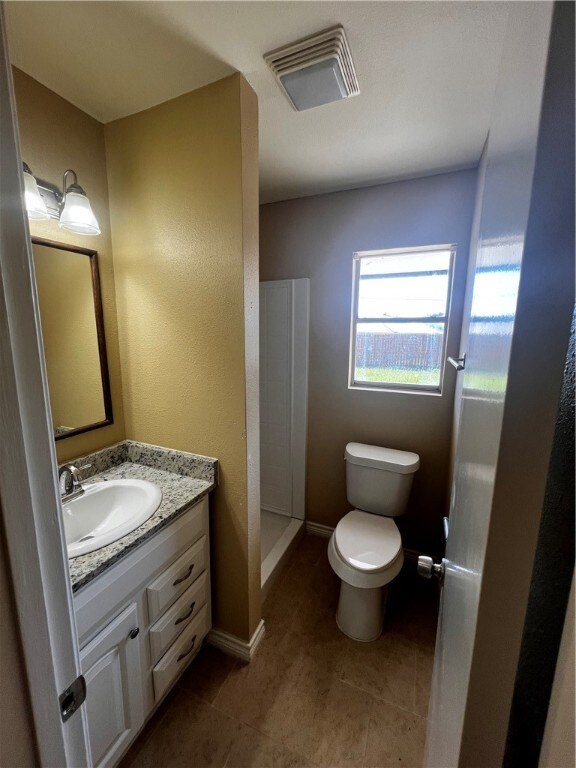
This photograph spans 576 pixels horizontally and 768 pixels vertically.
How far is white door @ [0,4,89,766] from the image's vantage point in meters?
0.39

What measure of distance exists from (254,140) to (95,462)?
1.51 meters

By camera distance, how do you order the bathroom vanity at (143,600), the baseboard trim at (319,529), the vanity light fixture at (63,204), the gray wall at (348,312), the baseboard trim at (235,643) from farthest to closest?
the baseboard trim at (319,529) → the gray wall at (348,312) → the baseboard trim at (235,643) → the vanity light fixture at (63,204) → the bathroom vanity at (143,600)

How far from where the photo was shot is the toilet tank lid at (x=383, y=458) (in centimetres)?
180

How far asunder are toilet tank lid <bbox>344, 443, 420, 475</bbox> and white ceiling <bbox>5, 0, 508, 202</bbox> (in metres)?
1.63

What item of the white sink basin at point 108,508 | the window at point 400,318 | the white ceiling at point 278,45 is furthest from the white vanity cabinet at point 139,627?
the white ceiling at point 278,45

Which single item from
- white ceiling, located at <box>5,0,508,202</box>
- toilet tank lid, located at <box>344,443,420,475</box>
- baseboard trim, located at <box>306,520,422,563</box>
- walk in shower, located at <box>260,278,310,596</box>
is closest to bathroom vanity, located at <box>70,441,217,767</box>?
walk in shower, located at <box>260,278,310,596</box>

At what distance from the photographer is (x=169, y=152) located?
1244 mm

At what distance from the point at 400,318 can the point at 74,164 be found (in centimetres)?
181

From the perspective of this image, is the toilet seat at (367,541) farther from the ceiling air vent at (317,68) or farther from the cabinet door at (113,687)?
the ceiling air vent at (317,68)

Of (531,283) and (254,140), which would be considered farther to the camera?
(254,140)

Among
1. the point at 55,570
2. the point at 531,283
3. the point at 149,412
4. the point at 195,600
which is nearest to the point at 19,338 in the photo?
the point at 55,570

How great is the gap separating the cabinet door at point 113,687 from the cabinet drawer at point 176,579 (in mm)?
75

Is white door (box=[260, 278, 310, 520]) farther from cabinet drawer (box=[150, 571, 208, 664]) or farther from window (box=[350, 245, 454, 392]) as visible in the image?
cabinet drawer (box=[150, 571, 208, 664])

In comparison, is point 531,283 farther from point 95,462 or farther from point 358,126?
point 95,462
